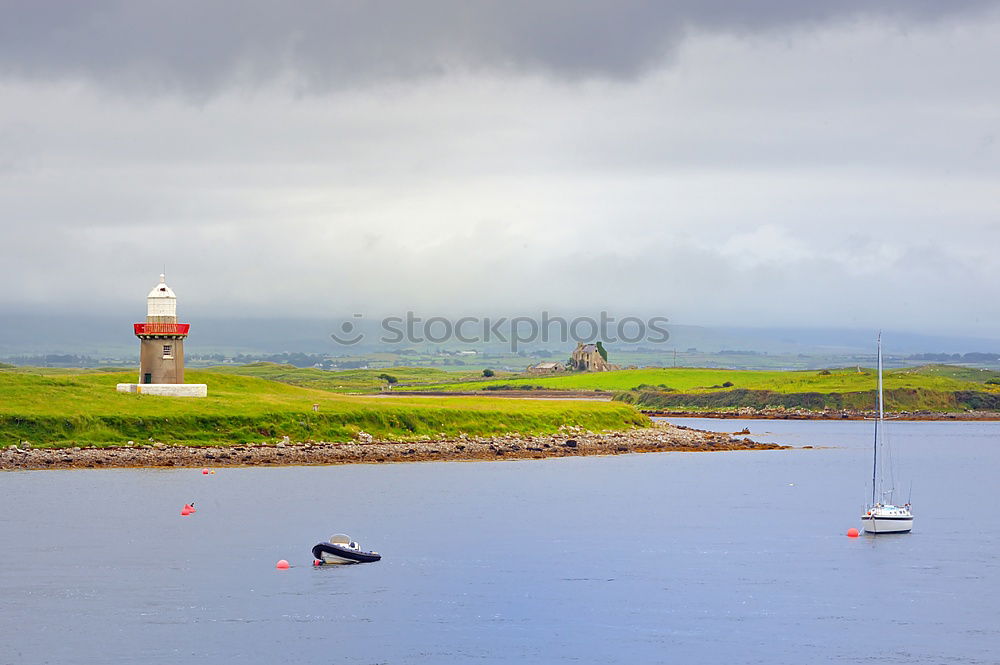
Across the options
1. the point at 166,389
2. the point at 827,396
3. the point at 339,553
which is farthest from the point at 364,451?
the point at 827,396

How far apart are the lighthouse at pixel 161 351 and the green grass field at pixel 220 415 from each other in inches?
77.6

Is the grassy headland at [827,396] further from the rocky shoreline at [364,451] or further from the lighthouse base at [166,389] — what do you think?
the lighthouse base at [166,389]

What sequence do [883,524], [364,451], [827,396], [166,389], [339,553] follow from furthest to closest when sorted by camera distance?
[827,396]
[166,389]
[364,451]
[883,524]
[339,553]

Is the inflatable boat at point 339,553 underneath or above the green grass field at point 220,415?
underneath

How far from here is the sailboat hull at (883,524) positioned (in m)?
59.3

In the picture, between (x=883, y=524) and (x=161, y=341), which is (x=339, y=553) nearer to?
(x=883, y=524)

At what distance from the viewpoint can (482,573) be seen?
47469 millimetres

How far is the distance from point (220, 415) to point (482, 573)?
42479mm

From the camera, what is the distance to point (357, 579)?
46.7m

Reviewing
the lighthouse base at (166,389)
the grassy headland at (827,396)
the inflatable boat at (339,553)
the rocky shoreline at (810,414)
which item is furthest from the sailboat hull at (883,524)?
the grassy headland at (827,396)

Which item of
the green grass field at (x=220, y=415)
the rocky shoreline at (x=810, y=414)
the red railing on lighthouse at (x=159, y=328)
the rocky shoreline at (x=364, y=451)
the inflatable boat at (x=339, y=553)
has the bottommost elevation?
the rocky shoreline at (x=810, y=414)

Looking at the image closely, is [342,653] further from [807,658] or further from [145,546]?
[145,546]

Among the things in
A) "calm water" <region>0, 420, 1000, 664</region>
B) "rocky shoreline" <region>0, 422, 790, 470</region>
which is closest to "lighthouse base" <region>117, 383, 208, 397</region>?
"rocky shoreline" <region>0, 422, 790, 470</region>

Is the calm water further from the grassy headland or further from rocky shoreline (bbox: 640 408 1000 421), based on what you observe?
the grassy headland
